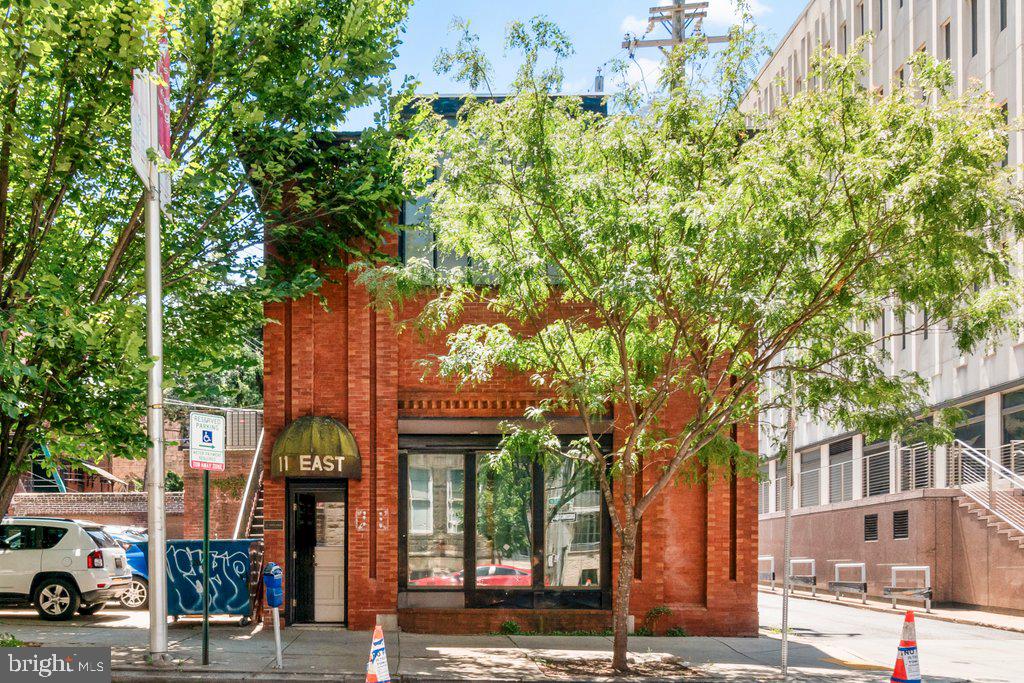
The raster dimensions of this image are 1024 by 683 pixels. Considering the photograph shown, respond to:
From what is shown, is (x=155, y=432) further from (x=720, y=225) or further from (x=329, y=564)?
(x=720, y=225)

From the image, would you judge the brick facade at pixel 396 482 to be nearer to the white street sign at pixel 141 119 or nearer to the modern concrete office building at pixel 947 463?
the white street sign at pixel 141 119

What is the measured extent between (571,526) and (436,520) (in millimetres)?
2146

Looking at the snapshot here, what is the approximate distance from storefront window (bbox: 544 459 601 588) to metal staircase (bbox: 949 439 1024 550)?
1286cm

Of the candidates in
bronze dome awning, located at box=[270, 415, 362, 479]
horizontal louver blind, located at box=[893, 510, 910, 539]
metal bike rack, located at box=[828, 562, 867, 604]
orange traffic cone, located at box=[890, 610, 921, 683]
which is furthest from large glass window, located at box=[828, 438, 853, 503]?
orange traffic cone, located at box=[890, 610, 921, 683]

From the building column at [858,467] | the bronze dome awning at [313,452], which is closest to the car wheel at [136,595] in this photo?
the bronze dome awning at [313,452]

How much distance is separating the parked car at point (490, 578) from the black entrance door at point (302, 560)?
63.3 inches

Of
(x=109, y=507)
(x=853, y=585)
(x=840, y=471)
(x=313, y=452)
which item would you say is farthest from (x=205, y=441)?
(x=840, y=471)

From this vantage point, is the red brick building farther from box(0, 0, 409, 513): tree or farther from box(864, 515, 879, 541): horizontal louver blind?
box(864, 515, 879, 541): horizontal louver blind

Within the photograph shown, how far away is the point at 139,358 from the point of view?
12578mm

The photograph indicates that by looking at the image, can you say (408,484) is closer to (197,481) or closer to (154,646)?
(154,646)

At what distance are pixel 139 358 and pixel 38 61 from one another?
3483 mm

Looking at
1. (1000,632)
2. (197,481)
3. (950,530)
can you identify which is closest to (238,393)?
(197,481)

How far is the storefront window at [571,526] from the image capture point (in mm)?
17531

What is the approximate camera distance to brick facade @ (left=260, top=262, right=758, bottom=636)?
1712 cm
